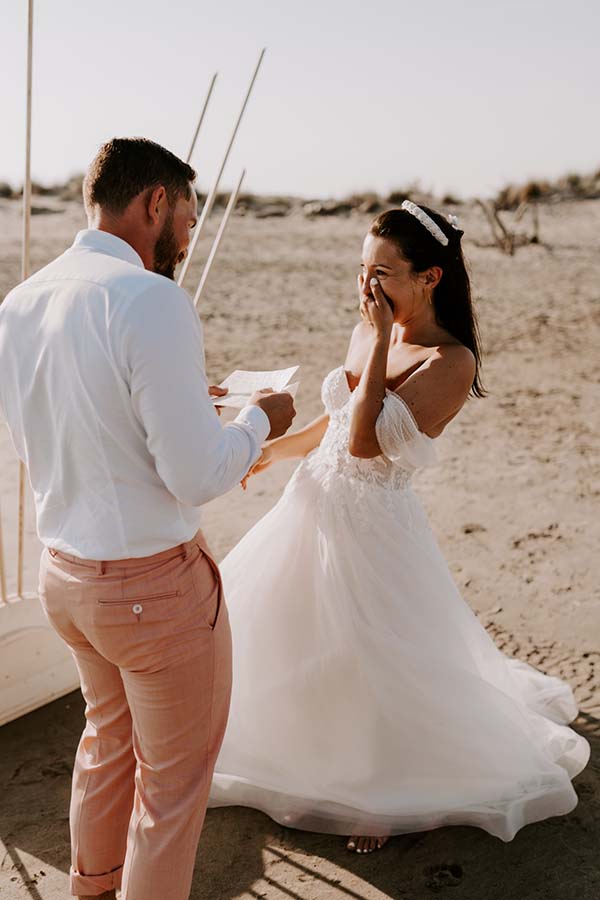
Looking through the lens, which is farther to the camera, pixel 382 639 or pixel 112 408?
pixel 382 639

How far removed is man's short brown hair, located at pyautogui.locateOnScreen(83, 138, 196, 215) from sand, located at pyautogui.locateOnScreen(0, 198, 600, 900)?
81.1 inches

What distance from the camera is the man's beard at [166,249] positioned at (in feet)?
6.68

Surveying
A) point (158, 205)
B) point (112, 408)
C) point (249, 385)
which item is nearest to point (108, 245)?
point (158, 205)

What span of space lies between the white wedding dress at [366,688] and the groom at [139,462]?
0.80 metres

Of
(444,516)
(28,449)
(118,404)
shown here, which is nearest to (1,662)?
(28,449)

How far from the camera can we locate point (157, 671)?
214 cm

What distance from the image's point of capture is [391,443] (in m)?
2.88

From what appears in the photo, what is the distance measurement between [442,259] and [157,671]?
5.15ft

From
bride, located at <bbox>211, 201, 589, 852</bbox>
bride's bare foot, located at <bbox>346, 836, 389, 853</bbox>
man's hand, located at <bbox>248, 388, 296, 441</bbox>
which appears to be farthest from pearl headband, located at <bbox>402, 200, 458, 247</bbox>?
bride's bare foot, located at <bbox>346, 836, 389, 853</bbox>

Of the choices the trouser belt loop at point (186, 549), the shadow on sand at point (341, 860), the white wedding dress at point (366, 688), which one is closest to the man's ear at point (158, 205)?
the trouser belt loop at point (186, 549)

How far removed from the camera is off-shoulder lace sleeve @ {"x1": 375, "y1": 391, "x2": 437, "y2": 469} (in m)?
2.84

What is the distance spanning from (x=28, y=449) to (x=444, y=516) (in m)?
4.04

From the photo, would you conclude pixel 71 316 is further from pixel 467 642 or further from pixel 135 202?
pixel 467 642

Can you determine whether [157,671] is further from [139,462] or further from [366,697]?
[366,697]
